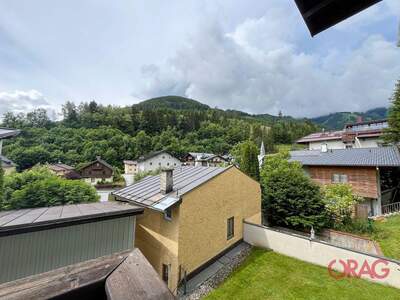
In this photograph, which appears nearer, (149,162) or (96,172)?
(96,172)

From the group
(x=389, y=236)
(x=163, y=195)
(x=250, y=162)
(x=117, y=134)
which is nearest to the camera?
(x=163, y=195)

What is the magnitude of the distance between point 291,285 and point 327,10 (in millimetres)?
9019

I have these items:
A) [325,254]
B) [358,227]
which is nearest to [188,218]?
[325,254]

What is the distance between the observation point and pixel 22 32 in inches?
331

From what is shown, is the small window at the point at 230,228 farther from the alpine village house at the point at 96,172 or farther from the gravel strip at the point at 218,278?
the alpine village house at the point at 96,172

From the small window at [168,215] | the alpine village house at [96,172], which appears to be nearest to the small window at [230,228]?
the small window at [168,215]

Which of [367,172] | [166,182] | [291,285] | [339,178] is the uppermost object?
[367,172]

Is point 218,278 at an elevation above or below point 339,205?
below

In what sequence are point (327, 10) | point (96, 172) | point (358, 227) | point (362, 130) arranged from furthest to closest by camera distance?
1. point (96, 172)
2. point (362, 130)
3. point (358, 227)
4. point (327, 10)

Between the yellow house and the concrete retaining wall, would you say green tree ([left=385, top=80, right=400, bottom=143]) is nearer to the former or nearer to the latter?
the concrete retaining wall

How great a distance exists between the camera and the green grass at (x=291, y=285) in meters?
6.99

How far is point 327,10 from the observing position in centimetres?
206

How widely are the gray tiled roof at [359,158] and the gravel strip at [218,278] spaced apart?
539 inches

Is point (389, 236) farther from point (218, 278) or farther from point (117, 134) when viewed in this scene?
point (117, 134)
